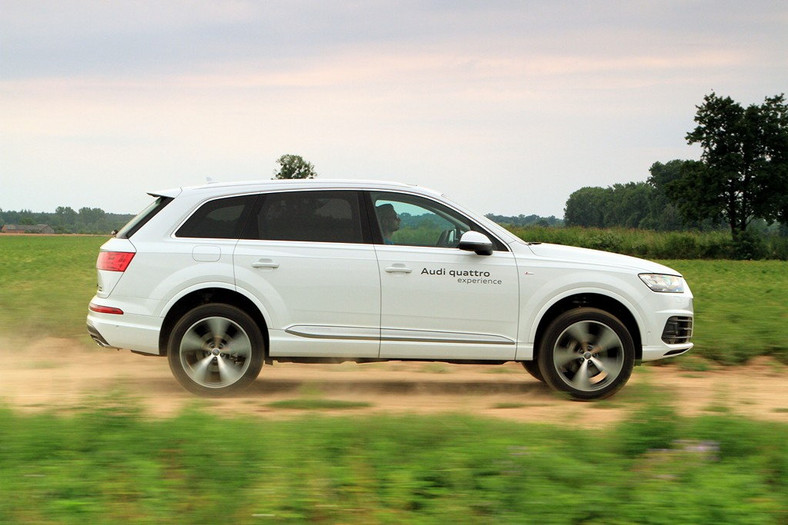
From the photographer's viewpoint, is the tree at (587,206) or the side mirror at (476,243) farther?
the tree at (587,206)

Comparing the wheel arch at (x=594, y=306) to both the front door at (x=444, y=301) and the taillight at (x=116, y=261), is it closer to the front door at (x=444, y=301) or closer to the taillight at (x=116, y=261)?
the front door at (x=444, y=301)

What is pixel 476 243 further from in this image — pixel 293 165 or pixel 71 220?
pixel 71 220

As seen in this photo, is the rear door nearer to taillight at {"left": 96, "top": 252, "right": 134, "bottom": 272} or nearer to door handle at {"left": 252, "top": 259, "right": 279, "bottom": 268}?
door handle at {"left": 252, "top": 259, "right": 279, "bottom": 268}

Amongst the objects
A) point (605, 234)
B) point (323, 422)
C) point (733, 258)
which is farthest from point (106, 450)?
point (733, 258)

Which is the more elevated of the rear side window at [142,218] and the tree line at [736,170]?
the tree line at [736,170]

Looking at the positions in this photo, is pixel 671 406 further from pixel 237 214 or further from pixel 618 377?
pixel 237 214

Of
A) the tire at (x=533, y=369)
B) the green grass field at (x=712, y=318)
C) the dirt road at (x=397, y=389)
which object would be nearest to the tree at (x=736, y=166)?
the green grass field at (x=712, y=318)

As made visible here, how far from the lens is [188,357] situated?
7.74 meters

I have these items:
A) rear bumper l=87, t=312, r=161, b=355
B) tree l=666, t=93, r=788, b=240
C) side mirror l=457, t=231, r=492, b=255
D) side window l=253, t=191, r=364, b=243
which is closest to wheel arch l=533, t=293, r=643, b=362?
side mirror l=457, t=231, r=492, b=255

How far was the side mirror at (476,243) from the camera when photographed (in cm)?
767

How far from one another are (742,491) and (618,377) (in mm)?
3185

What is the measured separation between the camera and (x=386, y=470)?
4957mm

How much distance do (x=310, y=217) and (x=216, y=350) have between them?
55.7 inches

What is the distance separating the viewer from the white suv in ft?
25.5
